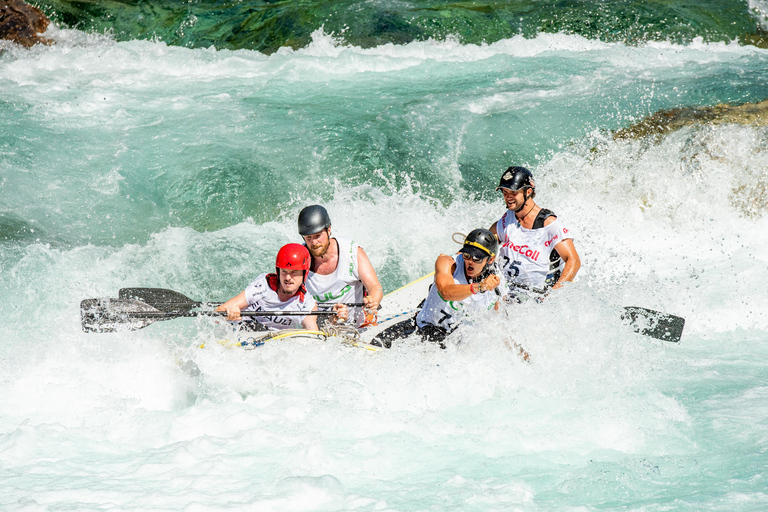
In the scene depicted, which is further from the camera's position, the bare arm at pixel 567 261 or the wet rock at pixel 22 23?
the wet rock at pixel 22 23

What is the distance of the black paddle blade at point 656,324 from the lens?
5.68 metres

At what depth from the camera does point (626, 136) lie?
8.96 meters

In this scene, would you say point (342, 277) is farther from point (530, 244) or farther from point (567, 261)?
point (567, 261)

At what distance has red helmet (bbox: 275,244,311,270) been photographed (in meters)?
4.84

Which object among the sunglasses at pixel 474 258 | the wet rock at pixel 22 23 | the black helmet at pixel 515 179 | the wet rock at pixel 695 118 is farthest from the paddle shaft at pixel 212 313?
the wet rock at pixel 22 23

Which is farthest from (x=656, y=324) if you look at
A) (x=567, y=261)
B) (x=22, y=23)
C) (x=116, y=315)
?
(x=22, y=23)

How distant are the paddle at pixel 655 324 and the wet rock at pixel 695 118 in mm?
4014

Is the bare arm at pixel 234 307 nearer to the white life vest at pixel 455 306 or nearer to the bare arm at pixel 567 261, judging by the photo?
the white life vest at pixel 455 306

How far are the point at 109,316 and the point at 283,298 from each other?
63.6 inches

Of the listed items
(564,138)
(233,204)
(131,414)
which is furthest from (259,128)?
(131,414)

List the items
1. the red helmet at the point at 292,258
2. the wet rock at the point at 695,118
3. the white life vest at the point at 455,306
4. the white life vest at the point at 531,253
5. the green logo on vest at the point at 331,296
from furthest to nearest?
1. the wet rock at the point at 695,118
2. the white life vest at the point at 531,253
3. the green logo on vest at the point at 331,296
4. the white life vest at the point at 455,306
5. the red helmet at the point at 292,258

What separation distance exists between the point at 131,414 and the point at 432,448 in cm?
219

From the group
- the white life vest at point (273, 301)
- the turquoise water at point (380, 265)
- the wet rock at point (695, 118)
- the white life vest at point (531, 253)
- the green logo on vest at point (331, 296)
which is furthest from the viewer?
the wet rock at point (695, 118)

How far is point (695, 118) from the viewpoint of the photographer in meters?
9.05
